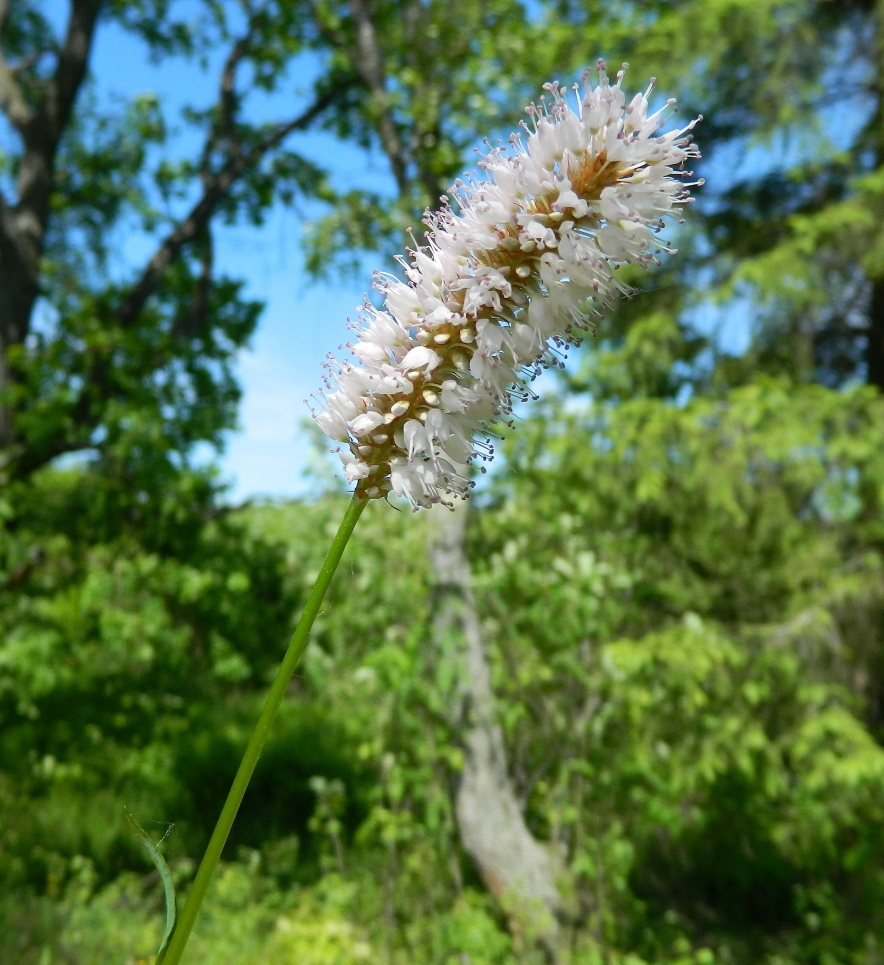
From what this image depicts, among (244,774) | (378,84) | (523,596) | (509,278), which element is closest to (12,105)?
(378,84)

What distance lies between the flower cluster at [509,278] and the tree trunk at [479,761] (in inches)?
134

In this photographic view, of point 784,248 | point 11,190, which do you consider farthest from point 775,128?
point 11,190

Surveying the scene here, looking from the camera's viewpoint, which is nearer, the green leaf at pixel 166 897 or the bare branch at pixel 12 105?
the green leaf at pixel 166 897

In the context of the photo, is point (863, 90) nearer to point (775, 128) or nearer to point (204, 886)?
point (775, 128)

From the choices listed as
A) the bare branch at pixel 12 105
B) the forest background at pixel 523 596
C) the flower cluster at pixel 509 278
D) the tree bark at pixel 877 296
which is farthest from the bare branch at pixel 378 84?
the flower cluster at pixel 509 278

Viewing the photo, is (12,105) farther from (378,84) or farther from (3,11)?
(378,84)

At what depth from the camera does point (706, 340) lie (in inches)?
227

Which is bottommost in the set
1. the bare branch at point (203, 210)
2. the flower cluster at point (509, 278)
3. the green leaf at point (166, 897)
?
the green leaf at point (166, 897)

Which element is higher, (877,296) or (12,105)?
(877,296)

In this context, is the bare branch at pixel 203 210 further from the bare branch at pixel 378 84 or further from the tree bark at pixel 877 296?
the tree bark at pixel 877 296

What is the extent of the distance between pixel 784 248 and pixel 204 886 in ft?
16.5

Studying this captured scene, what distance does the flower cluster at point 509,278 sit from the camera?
44.0 inches

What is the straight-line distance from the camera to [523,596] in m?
4.90

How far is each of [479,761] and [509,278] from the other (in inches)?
161
